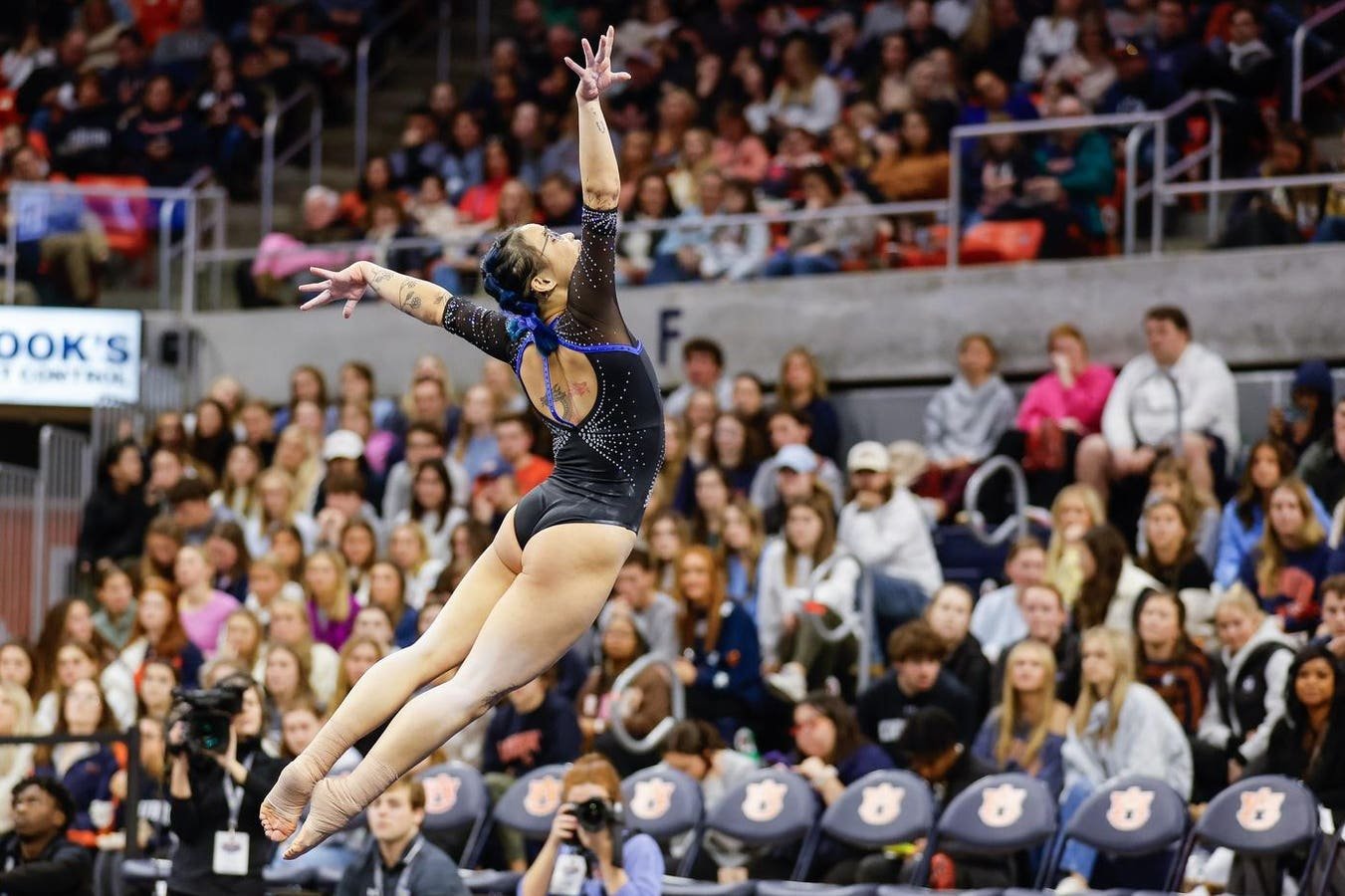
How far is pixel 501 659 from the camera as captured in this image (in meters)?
7.02

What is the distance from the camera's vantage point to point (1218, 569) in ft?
38.1

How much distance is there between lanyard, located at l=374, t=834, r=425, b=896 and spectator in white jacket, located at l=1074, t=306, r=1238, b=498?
4334mm

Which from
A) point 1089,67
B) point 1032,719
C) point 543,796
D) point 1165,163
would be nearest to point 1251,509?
point 1032,719

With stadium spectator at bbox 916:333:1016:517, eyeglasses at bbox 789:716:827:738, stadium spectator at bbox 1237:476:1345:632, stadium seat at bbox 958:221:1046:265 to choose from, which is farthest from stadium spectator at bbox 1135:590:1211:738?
stadium seat at bbox 958:221:1046:265

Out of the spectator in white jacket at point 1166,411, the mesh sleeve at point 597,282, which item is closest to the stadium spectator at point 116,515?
the spectator in white jacket at point 1166,411

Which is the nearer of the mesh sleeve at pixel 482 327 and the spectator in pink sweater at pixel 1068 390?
the mesh sleeve at pixel 482 327

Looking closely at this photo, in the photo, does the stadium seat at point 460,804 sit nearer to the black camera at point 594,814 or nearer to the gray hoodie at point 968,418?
the black camera at point 594,814

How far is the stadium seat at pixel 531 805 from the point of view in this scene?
10992 mm

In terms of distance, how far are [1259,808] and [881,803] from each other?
63.0 inches

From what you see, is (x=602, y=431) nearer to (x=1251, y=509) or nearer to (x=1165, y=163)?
(x=1251, y=509)

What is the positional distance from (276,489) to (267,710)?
2576 mm

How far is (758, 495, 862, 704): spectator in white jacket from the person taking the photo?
11.8m

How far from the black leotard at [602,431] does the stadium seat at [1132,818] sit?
144 inches

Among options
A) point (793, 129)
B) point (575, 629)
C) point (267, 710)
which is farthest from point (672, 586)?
point (575, 629)
